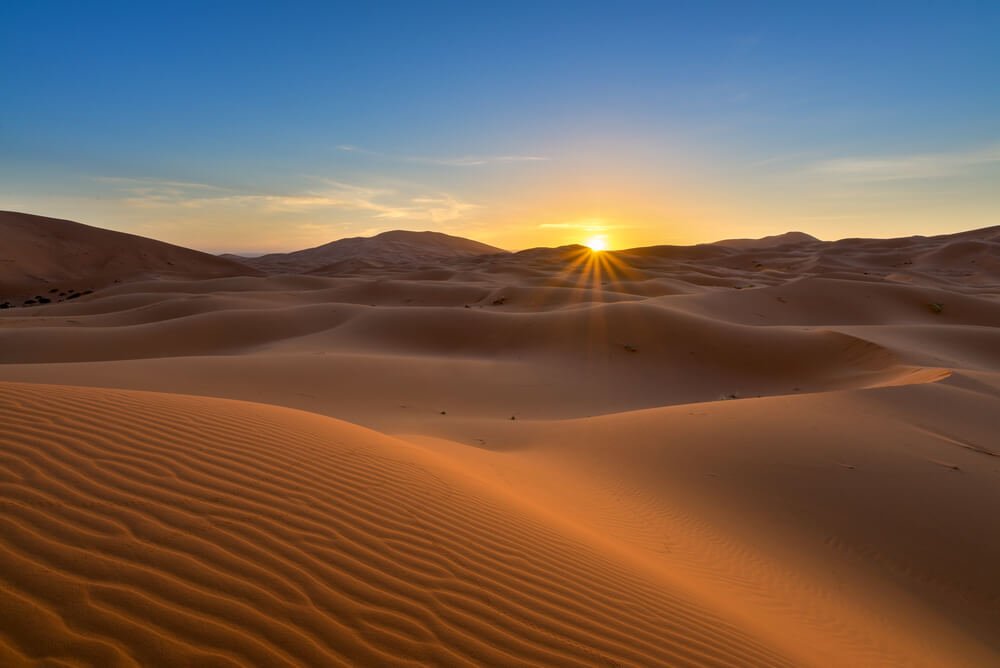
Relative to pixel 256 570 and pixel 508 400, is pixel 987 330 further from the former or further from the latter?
pixel 256 570

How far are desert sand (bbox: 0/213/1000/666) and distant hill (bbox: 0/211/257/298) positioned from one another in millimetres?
30200

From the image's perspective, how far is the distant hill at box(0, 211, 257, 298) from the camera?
35500 mm

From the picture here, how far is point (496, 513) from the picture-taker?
3.85 metres

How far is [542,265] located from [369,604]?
4413 centimetres

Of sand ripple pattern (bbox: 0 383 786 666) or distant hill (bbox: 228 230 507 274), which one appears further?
distant hill (bbox: 228 230 507 274)

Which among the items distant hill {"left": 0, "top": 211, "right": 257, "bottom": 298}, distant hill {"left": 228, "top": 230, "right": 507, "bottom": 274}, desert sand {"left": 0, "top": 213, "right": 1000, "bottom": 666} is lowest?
desert sand {"left": 0, "top": 213, "right": 1000, "bottom": 666}

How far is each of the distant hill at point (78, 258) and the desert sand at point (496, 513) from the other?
30.2 m

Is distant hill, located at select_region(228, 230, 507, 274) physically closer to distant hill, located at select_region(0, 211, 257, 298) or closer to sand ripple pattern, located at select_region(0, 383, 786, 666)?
distant hill, located at select_region(0, 211, 257, 298)

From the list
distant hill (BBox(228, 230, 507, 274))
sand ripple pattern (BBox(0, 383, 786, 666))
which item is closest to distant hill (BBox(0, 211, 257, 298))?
distant hill (BBox(228, 230, 507, 274))

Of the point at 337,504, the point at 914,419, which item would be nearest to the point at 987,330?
the point at 914,419

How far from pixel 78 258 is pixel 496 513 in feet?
169

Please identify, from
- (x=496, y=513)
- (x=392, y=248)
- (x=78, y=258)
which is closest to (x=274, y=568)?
→ (x=496, y=513)

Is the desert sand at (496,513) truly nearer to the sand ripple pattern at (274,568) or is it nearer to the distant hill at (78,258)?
the sand ripple pattern at (274,568)

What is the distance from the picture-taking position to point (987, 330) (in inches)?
566
